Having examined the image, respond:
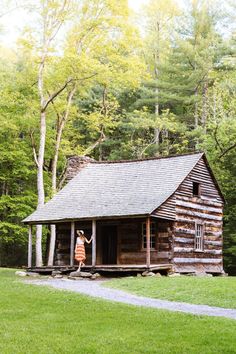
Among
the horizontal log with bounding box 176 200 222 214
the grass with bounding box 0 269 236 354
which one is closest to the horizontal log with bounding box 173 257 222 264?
the horizontal log with bounding box 176 200 222 214

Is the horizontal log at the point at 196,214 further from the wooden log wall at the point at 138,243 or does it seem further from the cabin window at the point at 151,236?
the cabin window at the point at 151,236

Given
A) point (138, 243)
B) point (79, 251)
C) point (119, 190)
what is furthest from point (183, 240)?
point (79, 251)

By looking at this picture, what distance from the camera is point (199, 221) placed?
1199 inches

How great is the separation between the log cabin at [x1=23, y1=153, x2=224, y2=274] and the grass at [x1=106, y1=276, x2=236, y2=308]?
4.19m

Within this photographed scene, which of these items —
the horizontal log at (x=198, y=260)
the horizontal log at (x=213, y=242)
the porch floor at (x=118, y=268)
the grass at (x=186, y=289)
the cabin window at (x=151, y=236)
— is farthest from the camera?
the horizontal log at (x=213, y=242)

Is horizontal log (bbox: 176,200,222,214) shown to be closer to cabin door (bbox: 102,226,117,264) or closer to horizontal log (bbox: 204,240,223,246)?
horizontal log (bbox: 204,240,223,246)

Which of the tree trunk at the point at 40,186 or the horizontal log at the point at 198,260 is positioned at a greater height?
the tree trunk at the point at 40,186

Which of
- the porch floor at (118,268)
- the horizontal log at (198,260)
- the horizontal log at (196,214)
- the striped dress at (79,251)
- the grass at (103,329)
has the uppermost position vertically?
the horizontal log at (196,214)

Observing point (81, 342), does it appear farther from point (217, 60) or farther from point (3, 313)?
point (217, 60)

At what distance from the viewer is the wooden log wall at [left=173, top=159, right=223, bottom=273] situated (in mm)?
28594

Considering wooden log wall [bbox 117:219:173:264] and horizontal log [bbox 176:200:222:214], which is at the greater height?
horizontal log [bbox 176:200:222:214]

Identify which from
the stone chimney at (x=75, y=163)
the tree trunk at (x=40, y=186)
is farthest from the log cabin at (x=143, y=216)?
the stone chimney at (x=75, y=163)

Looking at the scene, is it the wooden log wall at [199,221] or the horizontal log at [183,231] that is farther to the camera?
the wooden log wall at [199,221]

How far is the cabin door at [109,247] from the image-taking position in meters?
30.5
